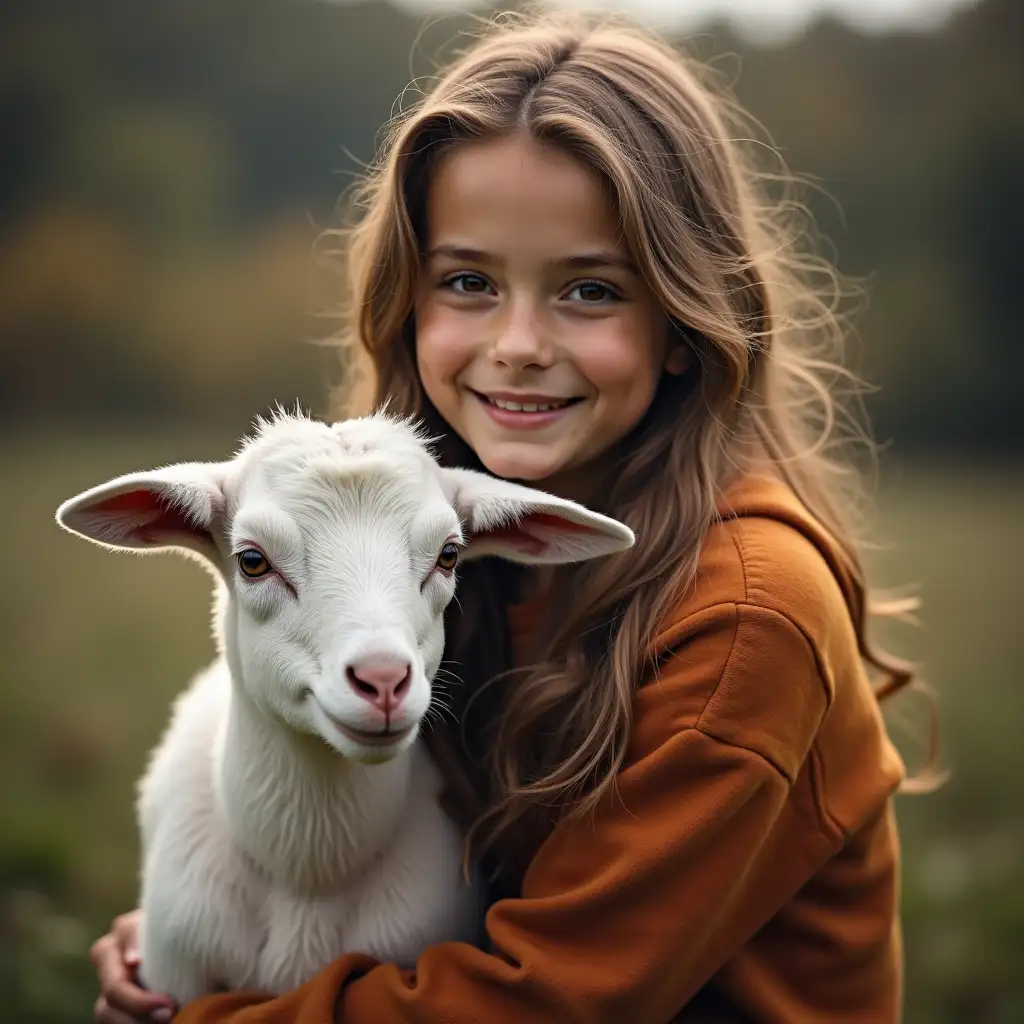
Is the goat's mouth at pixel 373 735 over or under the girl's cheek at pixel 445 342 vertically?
under

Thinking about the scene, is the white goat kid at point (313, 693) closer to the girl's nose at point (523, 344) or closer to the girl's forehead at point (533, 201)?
the girl's nose at point (523, 344)

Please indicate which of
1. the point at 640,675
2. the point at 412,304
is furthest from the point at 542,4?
the point at 640,675

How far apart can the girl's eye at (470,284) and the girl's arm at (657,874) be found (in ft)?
2.55

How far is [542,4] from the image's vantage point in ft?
9.30

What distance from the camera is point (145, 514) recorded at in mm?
1971

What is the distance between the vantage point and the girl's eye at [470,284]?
92.6 inches

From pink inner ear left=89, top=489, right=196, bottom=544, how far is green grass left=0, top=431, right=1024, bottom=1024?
2551 mm

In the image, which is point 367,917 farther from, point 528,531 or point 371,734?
point 528,531

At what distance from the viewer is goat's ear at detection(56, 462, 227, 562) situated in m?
1.89

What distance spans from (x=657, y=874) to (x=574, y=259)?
3.58 feet

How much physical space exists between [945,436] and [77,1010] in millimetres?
5515

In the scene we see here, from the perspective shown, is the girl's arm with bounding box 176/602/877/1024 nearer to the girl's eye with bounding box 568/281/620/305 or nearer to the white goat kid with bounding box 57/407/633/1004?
the white goat kid with bounding box 57/407/633/1004

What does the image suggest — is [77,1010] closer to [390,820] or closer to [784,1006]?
[390,820]

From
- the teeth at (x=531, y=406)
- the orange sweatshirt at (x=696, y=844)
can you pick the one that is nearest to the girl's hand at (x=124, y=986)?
the orange sweatshirt at (x=696, y=844)
